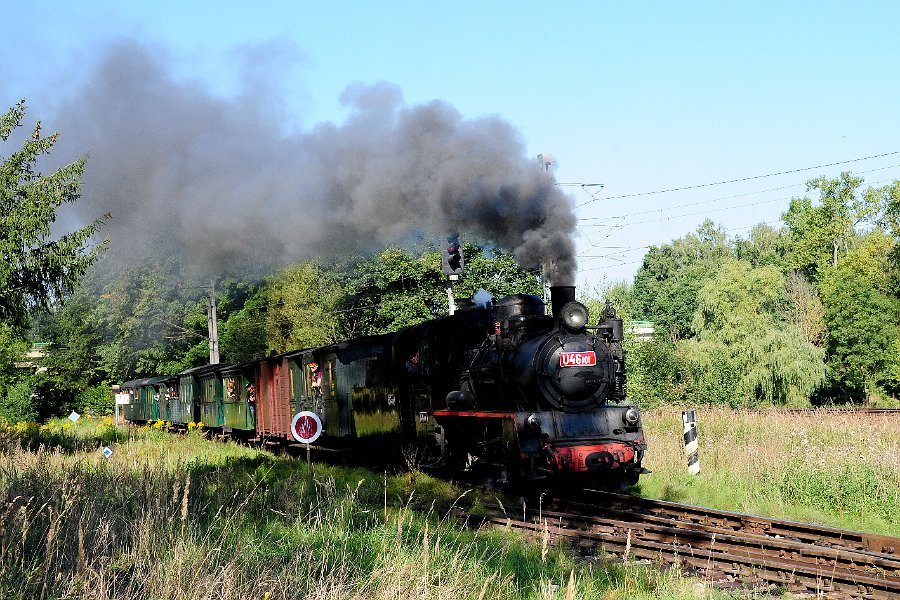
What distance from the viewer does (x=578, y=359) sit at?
11445 millimetres

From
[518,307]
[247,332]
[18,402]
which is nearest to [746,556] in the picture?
[518,307]

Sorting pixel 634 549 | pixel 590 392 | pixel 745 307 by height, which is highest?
pixel 745 307

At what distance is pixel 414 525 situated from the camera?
367 inches

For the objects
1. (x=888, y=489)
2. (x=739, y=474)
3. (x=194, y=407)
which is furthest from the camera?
(x=194, y=407)

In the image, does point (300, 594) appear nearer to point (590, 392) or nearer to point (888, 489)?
point (590, 392)

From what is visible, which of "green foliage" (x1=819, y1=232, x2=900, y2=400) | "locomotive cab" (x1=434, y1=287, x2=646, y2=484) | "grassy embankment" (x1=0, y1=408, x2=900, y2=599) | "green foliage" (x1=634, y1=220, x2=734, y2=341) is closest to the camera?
"grassy embankment" (x1=0, y1=408, x2=900, y2=599)

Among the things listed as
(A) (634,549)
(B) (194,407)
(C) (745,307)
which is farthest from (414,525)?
(C) (745,307)

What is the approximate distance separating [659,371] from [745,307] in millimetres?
15143

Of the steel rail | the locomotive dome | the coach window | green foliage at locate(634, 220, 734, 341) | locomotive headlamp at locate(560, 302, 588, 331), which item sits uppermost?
green foliage at locate(634, 220, 734, 341)

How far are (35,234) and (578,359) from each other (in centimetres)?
1017

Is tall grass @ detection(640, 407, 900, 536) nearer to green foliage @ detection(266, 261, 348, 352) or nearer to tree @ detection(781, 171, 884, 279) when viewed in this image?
green foliage @ detection(266, 261, 348, 352)

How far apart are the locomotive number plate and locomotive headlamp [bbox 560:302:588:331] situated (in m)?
0.35

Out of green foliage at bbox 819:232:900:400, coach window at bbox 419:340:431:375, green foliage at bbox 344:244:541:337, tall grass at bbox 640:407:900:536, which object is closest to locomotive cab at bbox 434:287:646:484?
coach window at bbox 419:340:431:375

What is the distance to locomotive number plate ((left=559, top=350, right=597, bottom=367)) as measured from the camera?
11344 millimetres
